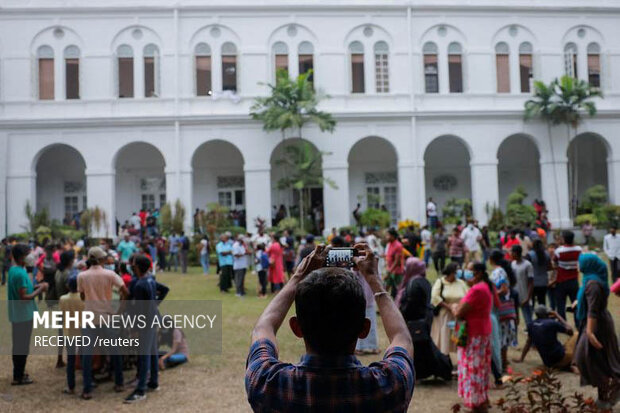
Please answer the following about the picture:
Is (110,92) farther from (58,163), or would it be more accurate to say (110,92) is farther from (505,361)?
(505,361)

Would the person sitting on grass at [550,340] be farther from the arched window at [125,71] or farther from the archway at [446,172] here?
the arched window at [125,71]

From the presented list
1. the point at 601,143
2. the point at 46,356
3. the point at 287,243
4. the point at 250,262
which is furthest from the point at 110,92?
the point at 601,143

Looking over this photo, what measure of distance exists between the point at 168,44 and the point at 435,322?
796 inches

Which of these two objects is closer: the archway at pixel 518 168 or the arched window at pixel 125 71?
the arched window at pixel 125 71

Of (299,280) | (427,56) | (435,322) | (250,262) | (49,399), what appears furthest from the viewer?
(427,56)

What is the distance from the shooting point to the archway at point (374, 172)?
88.1 feet

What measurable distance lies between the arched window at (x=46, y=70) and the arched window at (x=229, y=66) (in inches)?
285

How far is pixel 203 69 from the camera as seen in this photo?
2433 cm

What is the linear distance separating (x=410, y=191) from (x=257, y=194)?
6.67m

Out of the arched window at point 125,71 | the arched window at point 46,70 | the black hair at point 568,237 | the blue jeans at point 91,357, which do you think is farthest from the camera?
the arched window at point 125,71

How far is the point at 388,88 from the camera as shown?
24859 millimetres

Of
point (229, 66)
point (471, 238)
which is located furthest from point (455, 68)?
point (471, 238)

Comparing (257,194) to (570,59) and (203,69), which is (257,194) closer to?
(203,69)

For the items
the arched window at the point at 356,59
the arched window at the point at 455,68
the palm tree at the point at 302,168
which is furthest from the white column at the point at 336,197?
the arched window at the point at 455,68
